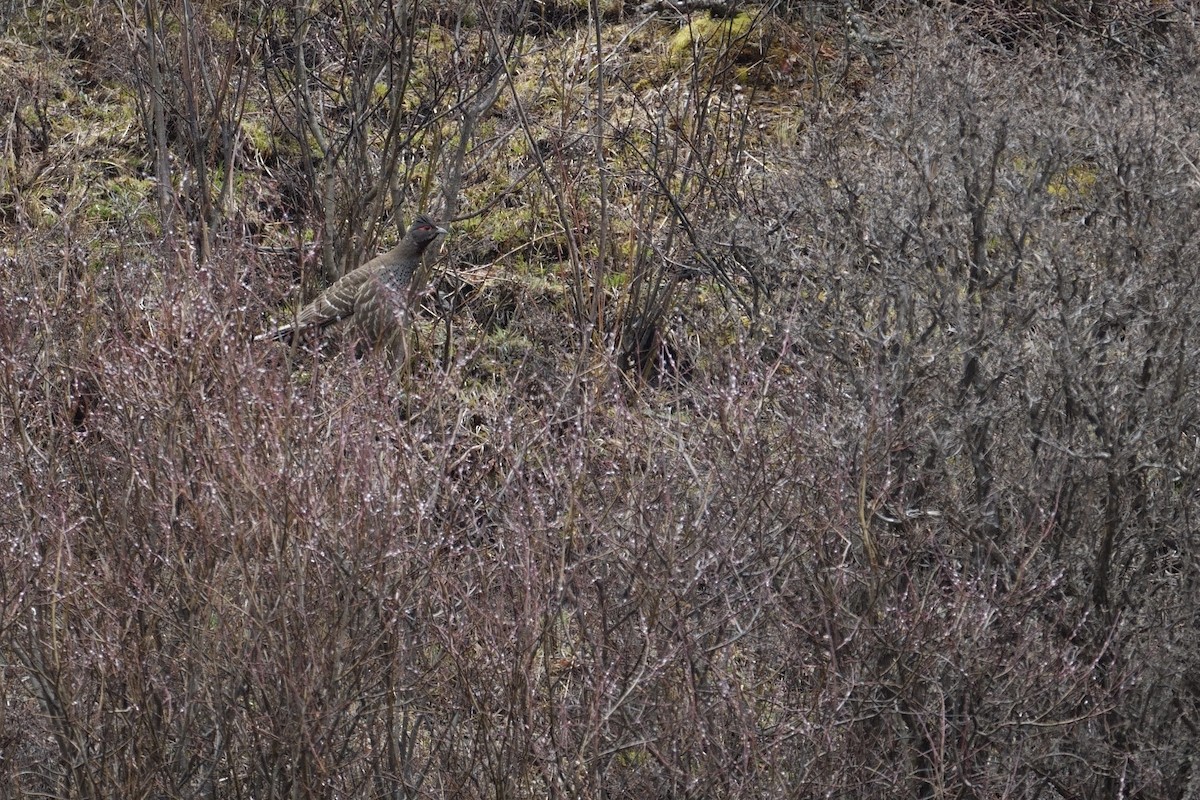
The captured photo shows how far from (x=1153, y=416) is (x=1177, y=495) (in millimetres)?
289

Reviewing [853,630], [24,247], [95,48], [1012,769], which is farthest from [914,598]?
[95,48]

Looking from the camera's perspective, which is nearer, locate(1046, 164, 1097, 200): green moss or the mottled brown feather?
locate(1046, 164, 1097, 200): green moss

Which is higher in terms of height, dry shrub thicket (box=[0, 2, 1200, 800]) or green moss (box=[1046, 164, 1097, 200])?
green moss (box=[1046, 164, 1097, 200])

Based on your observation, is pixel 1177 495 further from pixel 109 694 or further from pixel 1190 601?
pixel 109 694

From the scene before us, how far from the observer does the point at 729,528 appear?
4.01 m

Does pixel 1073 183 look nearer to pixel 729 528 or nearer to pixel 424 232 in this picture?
pixel 729 528

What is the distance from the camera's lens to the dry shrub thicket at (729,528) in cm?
368

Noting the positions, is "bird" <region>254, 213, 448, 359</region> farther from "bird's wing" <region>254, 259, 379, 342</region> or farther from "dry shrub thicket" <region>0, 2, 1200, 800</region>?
"dry shrub thicket" <region>0, 2, 1200, 800</region>

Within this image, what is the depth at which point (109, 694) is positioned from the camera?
12.7 ft

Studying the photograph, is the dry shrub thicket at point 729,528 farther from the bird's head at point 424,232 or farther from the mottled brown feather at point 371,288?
the bird's head at point 424,232

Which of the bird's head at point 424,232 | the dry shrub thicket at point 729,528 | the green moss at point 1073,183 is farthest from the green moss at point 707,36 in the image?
the green moss at point 1073,183

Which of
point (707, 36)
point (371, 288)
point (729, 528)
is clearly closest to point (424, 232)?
point (371, 288)

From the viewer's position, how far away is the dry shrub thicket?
368cm

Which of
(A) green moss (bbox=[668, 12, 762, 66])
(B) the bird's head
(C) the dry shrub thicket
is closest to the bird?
(B) the bird's head
